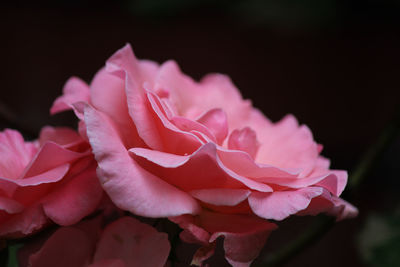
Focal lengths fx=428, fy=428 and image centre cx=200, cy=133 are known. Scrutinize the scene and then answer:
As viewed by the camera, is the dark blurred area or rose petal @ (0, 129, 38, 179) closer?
rose petal @ (0, 129, 38, 179)

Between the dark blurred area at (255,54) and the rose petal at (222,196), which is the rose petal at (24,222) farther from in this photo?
the dark blurred area at (255,54)

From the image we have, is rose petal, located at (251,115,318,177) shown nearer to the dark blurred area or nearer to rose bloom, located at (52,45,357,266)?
rose bloom, located at (52,45,357,266)

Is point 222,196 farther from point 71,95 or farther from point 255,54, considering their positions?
point 255,54

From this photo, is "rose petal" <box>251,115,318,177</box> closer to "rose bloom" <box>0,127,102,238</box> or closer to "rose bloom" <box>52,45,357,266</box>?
"rose bloom" <box>52,45,357,266</box>

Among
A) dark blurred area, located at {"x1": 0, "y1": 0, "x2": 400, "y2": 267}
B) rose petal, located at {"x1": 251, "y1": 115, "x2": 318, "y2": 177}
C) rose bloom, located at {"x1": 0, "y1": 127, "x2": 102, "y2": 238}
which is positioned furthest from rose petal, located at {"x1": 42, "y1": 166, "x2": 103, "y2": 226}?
dark blurred area, located at {"x1": 0, "y1": 0, "x2": 400, "y2": 267}

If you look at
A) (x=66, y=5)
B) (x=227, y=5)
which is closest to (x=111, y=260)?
(x=227, y=5)

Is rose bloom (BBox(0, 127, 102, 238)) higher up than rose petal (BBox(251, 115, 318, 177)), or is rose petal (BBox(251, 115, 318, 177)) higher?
rose petal (BBox(251, 115, 318, 177))
